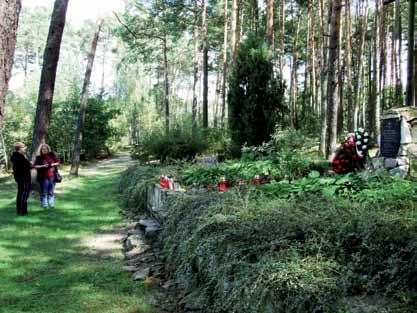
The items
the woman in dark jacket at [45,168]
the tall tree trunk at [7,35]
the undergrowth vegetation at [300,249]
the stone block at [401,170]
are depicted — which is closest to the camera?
the tall tree trunk at [7,35]

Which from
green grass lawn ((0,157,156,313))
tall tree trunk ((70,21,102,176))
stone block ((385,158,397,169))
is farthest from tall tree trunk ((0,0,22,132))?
tall tree trunk ((70,21,102,176))

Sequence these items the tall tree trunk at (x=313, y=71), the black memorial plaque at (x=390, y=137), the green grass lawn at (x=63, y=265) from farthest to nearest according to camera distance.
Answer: the tall tree trunk at (x=313, y=71) → the black memorial plaque at (x=390, y=137) → the green grass lawn at (x=63, y=265)

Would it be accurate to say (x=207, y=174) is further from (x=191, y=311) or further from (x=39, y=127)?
(x=39, y=127)

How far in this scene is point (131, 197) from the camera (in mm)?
8562

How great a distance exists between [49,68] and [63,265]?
6372 millimetres

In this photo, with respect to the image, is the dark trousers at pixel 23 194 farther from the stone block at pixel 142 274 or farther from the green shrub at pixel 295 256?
the green shrub at pixel 295 256

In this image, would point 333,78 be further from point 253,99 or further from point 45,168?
point 45,168

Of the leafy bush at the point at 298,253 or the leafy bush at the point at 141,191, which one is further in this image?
the leafy bush at the point at 141,191

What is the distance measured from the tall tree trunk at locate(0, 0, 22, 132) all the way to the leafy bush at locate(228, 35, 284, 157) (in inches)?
321

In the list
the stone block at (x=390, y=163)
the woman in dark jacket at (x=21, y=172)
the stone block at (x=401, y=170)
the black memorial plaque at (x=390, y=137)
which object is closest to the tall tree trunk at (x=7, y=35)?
the woman in dark jacket at (x=21, y=172)

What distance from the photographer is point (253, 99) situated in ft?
33.2

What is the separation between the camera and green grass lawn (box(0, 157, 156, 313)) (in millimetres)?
3875

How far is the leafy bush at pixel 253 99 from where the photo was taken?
10055 mm

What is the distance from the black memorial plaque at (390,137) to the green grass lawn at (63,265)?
549cm
